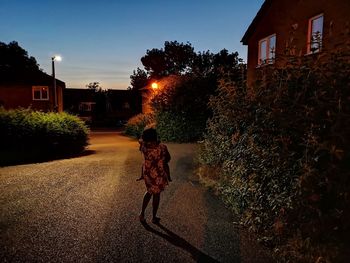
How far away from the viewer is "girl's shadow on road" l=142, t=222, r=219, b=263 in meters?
3.98

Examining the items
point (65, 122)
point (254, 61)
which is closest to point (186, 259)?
→ point (65, 122)

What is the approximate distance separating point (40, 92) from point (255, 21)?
989 inches

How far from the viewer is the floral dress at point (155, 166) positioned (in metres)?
5.13

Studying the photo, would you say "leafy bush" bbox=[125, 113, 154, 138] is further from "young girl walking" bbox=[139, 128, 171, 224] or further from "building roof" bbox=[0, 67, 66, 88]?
"young girl walking" bbox=[139, 128, 171, 224]

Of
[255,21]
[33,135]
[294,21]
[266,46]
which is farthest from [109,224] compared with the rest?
[255,21]

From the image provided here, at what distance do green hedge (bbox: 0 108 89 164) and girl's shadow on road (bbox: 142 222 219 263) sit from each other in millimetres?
8980

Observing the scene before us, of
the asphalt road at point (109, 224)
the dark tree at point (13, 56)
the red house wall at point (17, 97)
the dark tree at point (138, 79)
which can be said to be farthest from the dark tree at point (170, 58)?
the asphalt road at point (109, 224)

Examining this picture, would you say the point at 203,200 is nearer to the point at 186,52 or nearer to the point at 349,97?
the point at 349,97

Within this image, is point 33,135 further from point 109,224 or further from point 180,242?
point 180,242

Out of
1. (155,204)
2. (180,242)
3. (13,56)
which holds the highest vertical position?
(13,56)

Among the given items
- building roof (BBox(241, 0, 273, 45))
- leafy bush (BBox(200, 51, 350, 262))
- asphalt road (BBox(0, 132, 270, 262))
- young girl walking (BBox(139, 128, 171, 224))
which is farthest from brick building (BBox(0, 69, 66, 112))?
leafy bush (BBox(200, 51, 350, 262))

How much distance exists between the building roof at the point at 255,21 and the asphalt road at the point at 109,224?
12.3m

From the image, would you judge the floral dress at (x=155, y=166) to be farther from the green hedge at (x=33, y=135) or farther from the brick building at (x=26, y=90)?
the brick building at (x=26, y=90)

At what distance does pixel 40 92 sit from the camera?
34562 millimetres
